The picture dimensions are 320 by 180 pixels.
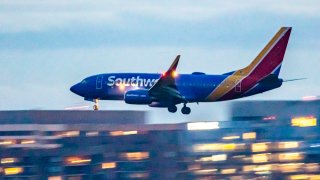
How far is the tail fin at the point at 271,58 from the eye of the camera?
15100 cm

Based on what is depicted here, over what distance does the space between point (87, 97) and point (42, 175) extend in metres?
39.7

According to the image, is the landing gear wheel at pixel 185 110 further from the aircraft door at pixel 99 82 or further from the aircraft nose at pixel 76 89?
the aircraft nose at pixel 76 89

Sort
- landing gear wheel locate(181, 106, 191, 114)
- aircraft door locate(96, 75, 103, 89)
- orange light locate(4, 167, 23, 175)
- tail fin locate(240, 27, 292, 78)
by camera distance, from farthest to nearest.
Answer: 1. orange light locate(4, 167, 23, 175)
2. tail fin locate(240, 27, 292, 78)
3. aircraft door locate(96, 75, 103, 89)
4. landing gear wheel locate(181, 106, 191, 114)

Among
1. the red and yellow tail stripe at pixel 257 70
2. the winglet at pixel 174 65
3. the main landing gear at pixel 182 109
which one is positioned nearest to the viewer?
the winglet at pixel 174 65

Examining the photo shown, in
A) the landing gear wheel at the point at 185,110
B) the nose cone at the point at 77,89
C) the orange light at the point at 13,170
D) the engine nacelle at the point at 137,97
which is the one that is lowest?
the landing gear wheel at the point at 185,110

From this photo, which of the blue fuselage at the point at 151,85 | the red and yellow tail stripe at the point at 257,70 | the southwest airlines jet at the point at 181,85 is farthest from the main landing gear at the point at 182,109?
the red and yellow tail stripe at the point at 257,70

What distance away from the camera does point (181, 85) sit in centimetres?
14988

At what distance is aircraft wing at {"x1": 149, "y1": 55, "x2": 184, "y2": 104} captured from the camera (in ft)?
481

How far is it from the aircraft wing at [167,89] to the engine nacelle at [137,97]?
0.67 metres

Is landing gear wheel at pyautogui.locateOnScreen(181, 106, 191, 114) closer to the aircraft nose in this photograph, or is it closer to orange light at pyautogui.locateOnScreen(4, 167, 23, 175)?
the aircraft nose

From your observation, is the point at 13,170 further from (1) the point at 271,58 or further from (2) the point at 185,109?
(1) the point at 271,58

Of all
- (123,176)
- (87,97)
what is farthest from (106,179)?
(87,97)

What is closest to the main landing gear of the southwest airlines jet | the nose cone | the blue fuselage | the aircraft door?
the southwest airlines jet

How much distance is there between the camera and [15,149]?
195m
